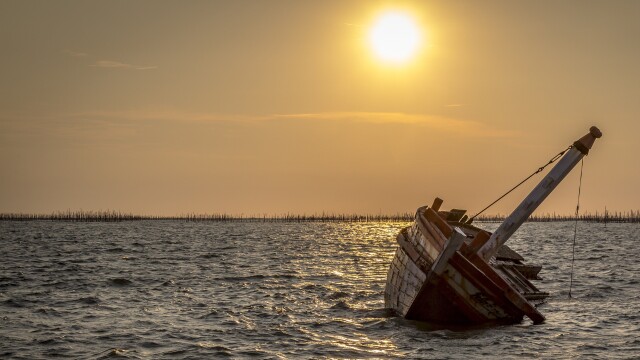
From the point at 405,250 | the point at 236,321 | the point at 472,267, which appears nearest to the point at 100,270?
the point at 236,321

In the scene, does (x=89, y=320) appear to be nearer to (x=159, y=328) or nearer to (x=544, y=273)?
(x=159, y=328)

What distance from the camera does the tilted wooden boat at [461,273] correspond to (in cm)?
2030

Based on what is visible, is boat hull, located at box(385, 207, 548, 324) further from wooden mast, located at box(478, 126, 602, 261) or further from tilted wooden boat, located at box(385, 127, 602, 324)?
wooden mast, located at box(478, 126, 602, 261)

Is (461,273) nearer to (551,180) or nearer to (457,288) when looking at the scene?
(457,288)

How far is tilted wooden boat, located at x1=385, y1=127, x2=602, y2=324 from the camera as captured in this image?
20297 mm

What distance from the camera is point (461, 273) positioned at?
66.5ft

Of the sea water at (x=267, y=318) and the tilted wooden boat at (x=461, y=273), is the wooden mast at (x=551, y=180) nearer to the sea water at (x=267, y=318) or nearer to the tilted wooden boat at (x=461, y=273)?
the tilted wooden boat at (x=461, y=273)

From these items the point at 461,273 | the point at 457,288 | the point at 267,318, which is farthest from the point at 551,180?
the point at 267,318

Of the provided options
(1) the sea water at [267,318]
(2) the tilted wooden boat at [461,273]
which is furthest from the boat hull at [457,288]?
(1) the sea water at [267,318]

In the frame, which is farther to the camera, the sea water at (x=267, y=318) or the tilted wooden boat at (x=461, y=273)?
the tilted wooden boat at (x=461, y=273)

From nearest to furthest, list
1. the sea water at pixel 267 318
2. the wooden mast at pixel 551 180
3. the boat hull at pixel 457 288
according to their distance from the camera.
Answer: the sea water at pixel 267 318, the boat hull at pixel 457 288, the wooden mast at pixel 551 180

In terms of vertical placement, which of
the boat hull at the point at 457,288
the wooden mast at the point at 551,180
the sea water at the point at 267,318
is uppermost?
the wooden mast at the point at 551,180

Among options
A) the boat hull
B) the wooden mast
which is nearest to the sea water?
the boat hull

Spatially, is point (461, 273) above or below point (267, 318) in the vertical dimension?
above
